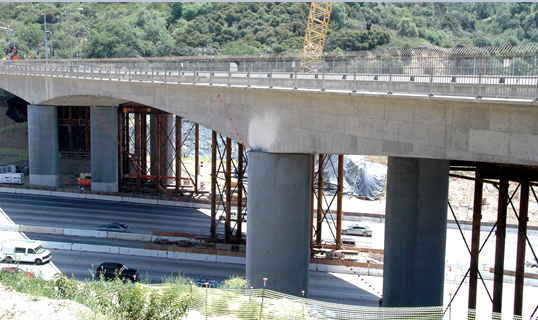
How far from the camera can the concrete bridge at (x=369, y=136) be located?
51.1 feet

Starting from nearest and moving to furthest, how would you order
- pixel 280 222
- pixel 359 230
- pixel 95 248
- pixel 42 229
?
pixel 280 222, pixel 95 248, pixel 42 229, pixel 359 230

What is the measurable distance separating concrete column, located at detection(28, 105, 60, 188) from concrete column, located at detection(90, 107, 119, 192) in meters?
4.45

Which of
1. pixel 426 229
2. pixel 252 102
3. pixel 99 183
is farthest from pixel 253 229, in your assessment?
pixel 99 183

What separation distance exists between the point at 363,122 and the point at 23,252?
19370mm

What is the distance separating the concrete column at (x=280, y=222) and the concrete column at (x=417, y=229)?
4293 mm

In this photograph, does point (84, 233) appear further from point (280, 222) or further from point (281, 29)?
point (281, 29)

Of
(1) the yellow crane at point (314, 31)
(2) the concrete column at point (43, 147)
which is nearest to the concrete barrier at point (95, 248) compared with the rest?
(2) the concrete column at point (43, 147)

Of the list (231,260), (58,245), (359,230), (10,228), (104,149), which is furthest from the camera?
(104,149)

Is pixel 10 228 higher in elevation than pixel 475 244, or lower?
lower

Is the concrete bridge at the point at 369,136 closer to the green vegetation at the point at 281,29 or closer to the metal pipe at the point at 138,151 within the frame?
the metal pipe at the point at 138,151

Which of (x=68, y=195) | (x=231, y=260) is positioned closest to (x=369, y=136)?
(x=231, y=260)

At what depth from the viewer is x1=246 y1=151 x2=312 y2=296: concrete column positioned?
867 inches

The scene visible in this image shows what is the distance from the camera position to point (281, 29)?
3688 inches

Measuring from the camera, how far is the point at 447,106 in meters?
16.6
